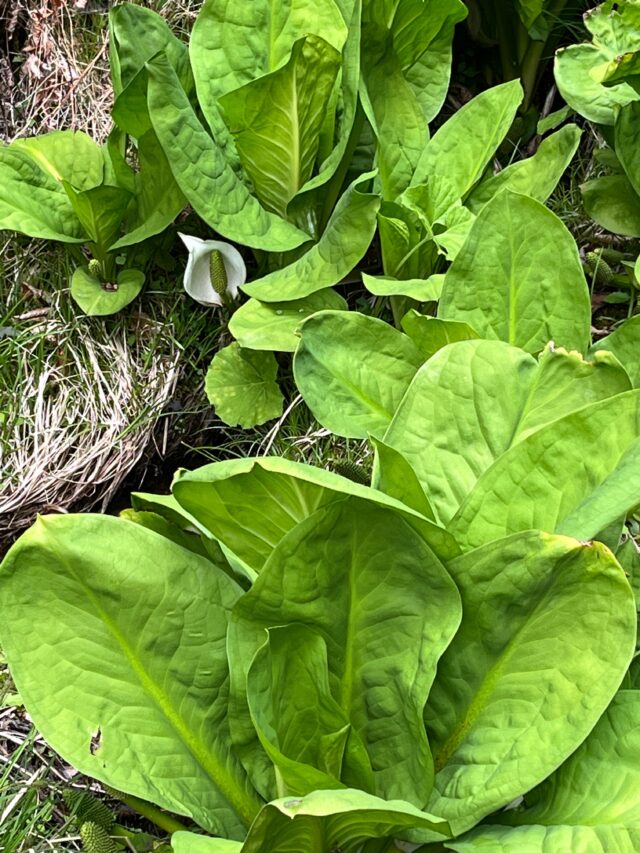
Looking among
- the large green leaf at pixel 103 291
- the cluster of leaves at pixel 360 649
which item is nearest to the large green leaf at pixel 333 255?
the large green leaf at pixel 103 291

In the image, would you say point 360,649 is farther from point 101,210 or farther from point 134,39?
point 134,39

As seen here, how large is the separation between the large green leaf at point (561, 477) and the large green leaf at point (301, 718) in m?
0.22

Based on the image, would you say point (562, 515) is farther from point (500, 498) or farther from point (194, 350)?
point (194, 350)

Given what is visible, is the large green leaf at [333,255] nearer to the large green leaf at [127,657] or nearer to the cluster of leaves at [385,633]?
the cluster of leaves at [385,633]

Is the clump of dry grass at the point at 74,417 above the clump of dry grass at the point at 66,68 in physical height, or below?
below

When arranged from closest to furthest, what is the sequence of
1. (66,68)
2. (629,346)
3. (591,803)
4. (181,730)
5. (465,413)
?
(591,803)
(181,730)
(465,413)
(629,346)
(66,68)

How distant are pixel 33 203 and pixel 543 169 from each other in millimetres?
912

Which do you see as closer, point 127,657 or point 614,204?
point 127,657

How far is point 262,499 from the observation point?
2.94 ft

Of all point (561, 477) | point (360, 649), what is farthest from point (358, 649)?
point (561, 477)

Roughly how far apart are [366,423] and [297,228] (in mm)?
514

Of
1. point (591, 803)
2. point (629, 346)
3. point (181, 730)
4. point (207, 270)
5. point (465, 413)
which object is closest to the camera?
point (591, 803)

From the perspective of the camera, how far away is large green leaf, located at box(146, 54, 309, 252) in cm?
142

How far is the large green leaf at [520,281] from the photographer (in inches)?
48.9
